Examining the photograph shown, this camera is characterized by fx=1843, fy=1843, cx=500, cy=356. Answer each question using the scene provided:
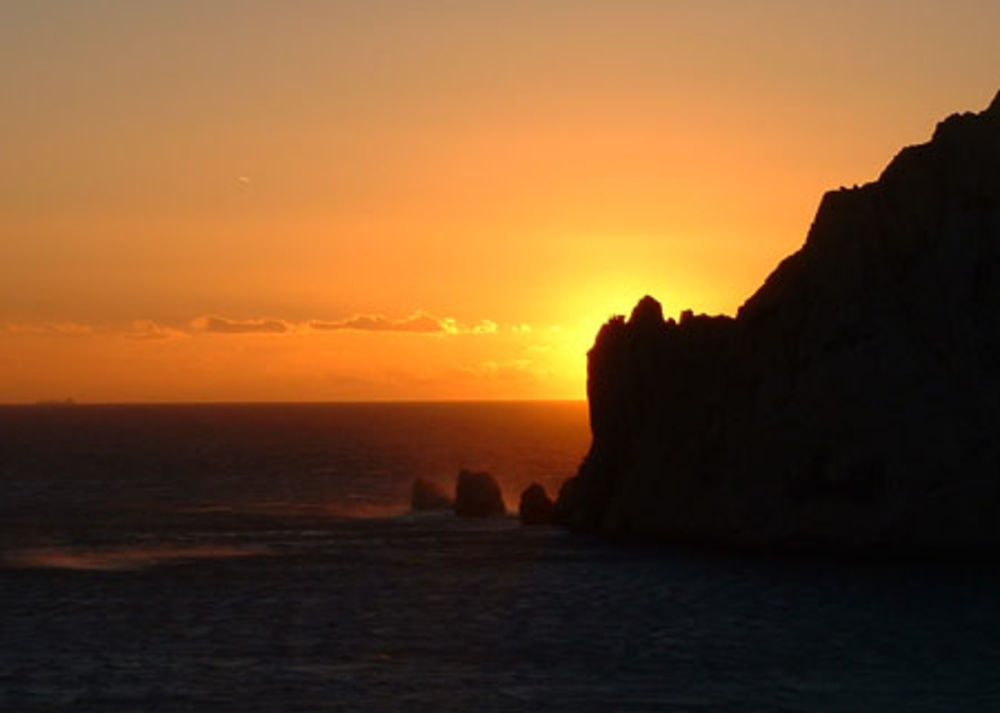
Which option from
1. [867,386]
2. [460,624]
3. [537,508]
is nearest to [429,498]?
[537,508]

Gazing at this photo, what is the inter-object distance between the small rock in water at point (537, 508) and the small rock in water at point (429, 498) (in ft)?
43.9

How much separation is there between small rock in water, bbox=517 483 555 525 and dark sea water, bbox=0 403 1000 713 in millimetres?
1894

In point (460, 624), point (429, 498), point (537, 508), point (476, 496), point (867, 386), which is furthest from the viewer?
point (429, 498)

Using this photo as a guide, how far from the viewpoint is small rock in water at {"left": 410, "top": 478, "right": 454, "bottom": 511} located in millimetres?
102875

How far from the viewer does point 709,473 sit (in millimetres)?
74312

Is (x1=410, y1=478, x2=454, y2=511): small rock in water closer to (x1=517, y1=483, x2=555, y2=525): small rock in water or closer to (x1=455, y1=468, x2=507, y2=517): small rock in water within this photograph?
→ (x1=455, y1=468, x2=507, y2=517): small rock in water

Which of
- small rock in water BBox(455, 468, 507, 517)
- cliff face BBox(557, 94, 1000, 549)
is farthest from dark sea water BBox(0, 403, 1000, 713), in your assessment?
cliff face BBox(557, 94, 1000, 549)

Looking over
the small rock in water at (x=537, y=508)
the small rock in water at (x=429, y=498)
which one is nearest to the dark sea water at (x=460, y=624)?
the small rock in water at (x=537, y=508)

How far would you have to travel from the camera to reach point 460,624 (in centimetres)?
5538

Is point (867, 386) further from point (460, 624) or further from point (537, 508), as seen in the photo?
point (537, 508)

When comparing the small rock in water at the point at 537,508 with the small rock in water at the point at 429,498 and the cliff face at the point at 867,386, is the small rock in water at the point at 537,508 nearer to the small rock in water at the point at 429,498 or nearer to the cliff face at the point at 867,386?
the cliff face at the point at 867,386

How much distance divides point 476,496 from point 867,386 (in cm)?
3164

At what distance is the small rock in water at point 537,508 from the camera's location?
3533 inches

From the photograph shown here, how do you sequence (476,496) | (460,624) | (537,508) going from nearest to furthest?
(460,624)
(537,508)
(476,496)
